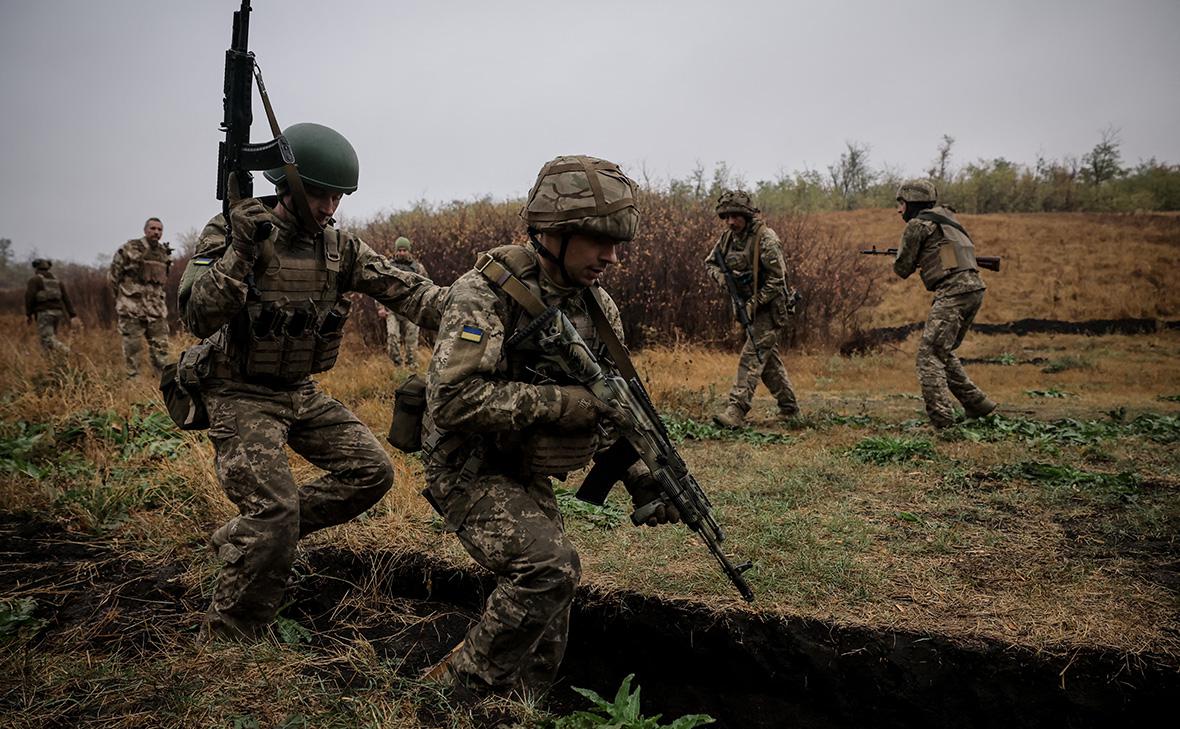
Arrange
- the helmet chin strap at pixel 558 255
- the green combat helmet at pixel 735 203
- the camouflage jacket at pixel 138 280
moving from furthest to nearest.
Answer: the camouflage jacket at pixel 138 280 → the green combat helmet at pixel 735 203 → the helmet chin strap at pixel 558 255

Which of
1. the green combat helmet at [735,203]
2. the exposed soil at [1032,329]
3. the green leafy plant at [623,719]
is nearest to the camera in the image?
the green leafy plant at [623,719]

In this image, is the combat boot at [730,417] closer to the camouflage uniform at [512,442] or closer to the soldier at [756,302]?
the soldier at [756,302]

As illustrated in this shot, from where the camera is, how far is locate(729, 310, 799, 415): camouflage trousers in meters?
7.38

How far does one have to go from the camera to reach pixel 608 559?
12.7 ft

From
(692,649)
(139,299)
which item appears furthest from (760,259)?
(139,299)

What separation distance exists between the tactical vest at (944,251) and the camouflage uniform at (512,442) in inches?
202

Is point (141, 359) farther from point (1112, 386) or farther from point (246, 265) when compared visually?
point (1112, 386)

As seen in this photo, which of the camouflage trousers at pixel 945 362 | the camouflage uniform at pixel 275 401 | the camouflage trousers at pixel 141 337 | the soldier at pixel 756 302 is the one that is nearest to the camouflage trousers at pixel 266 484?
the camouflage uniform at pixel 275 401

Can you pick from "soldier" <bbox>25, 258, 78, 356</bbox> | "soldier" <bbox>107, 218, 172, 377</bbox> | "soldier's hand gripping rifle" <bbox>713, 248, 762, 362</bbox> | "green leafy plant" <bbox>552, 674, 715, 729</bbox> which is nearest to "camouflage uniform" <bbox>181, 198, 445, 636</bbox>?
"green leafy plant" <bbox>552, 674, 715, 729</bbox>

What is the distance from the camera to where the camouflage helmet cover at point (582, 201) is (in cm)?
255

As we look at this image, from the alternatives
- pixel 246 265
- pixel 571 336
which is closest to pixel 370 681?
pixel 571 336

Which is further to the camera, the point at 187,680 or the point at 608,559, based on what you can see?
the point at 608,559

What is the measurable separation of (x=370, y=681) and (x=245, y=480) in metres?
0.95

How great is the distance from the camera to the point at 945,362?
675 centimetres
